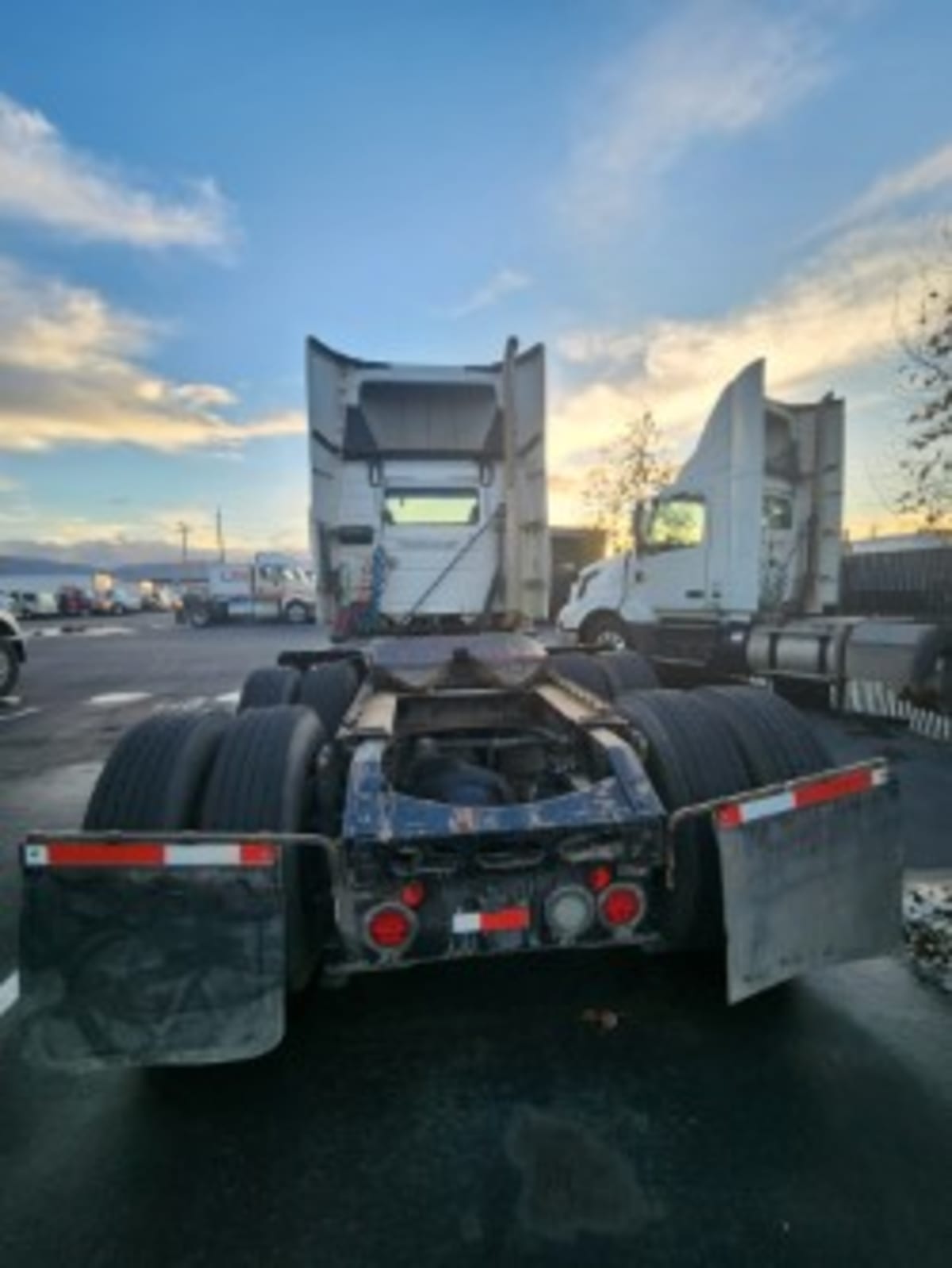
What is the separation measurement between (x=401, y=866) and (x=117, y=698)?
431 inches

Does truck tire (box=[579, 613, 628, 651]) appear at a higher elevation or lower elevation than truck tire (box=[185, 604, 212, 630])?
higher

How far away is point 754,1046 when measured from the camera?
2.74 meters

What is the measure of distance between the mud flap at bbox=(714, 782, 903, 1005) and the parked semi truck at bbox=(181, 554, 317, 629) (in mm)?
31173

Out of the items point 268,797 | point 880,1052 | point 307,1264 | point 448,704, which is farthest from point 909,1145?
point 448,704

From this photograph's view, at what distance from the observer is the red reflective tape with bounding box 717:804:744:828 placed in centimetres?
254

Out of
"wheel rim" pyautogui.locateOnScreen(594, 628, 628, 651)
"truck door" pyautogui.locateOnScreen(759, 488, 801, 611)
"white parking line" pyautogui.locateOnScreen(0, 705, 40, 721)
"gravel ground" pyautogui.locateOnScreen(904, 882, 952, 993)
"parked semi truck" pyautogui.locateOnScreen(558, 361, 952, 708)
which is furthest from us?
"wheel rim" pyautogui.locateOnScreen(594, 628, 628, 651)

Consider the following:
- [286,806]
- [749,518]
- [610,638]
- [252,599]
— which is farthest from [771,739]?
[252,599]

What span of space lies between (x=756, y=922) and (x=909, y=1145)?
715mm

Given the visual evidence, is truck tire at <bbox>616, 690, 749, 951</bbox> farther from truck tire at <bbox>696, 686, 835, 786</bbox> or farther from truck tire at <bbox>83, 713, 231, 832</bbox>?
truck tire at <bbox>83, 713, 231, 832</bbox>

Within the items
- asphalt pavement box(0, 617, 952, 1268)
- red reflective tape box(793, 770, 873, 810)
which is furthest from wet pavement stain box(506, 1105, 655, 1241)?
red reflective tape box(793, 770, 873, 810)

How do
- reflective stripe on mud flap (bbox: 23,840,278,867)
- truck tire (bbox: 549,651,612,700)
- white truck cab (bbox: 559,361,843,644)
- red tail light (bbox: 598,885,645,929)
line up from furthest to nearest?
white truck cab (bbox: 559,361,843,644) → truck tire (bbox: 549,651,612,700) → red tail light (bbox: 598,885,645,929) → reflective stripe on mud flap (bbox: 23,840,278,867)

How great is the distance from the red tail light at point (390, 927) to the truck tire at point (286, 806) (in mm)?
308

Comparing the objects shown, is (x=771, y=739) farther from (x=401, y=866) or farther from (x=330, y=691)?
(x=330, y=691)

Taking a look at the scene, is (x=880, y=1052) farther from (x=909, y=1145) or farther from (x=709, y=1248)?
(x=709, y=1248)
